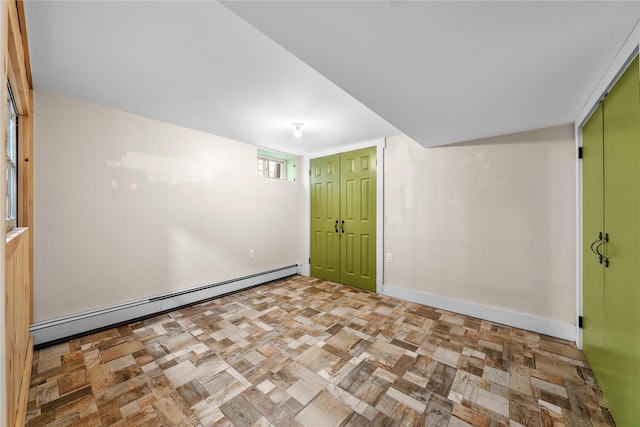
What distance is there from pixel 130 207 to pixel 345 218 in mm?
2734

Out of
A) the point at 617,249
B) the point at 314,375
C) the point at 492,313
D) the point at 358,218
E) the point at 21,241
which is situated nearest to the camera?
the point at 617,249

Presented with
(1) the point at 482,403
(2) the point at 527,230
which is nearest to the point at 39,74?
(1) the point at 482,403

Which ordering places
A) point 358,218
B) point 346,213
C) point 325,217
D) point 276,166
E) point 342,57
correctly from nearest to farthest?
point 342,57 < point 358,218 < point 346,213 < point 325,217 < point 276,166

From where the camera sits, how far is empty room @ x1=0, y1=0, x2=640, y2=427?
1.29 metres

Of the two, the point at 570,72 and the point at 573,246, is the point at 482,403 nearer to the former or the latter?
the point at 573,246

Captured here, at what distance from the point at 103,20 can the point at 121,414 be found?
2222 millimetres

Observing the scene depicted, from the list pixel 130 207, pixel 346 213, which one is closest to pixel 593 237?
pixel 346 213

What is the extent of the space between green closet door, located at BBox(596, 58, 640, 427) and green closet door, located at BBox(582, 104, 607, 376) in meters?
0.12

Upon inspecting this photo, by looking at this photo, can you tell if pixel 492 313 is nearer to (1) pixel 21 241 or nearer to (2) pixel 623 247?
(2) pixel 623 247

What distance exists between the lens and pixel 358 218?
3.83 meters

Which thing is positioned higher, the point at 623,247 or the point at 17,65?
the point at 17,65

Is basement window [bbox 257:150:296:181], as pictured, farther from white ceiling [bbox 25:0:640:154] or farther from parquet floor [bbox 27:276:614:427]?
parquet floor [bbox 27:276:614:427]

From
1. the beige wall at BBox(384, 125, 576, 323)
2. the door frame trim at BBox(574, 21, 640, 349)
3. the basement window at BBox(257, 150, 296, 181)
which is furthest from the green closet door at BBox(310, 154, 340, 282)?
the door frame trim at BBox(574, 21, 640, 349)

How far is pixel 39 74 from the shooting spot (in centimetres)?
192
